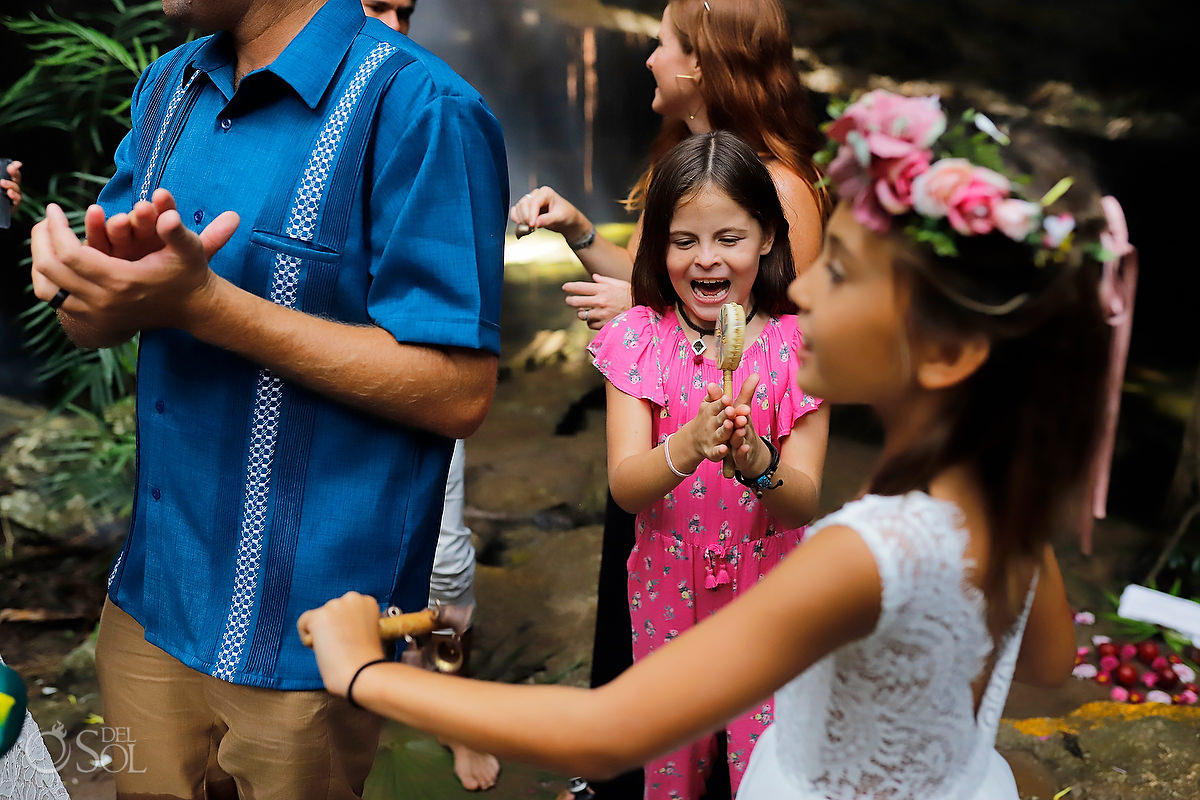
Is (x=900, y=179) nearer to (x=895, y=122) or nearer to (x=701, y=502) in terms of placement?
(x=895, y=122)

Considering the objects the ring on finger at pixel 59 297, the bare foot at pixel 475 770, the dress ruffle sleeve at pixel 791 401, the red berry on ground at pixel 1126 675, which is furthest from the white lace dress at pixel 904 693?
the red berry on ground at pixel 1126 675

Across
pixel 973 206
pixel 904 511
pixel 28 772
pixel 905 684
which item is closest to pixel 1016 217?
pixel 973 206

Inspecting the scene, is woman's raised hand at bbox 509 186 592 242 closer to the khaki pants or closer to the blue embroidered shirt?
the blue embroidered shirt

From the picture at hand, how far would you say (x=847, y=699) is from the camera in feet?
3.84

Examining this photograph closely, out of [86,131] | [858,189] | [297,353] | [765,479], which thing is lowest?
[86,131]

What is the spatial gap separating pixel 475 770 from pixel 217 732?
4.32 ft

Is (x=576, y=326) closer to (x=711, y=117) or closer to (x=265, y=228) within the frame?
(x=711, y=117)

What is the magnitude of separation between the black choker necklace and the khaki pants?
86 cm

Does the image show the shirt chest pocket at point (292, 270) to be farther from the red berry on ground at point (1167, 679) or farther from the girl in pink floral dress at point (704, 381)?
the red berry on ground at point (1167, 679)

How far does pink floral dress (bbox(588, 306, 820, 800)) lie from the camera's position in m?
1.91

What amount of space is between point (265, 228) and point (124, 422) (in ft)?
10.4

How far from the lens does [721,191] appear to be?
1901 millimetres

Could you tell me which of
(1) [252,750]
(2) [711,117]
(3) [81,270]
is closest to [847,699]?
(1) [252,750]

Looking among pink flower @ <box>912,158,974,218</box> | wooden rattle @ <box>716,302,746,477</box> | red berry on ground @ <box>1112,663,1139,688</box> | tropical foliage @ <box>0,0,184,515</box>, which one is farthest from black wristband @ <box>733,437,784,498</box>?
tropical foliage @ <box>0,0,184,515</box>
